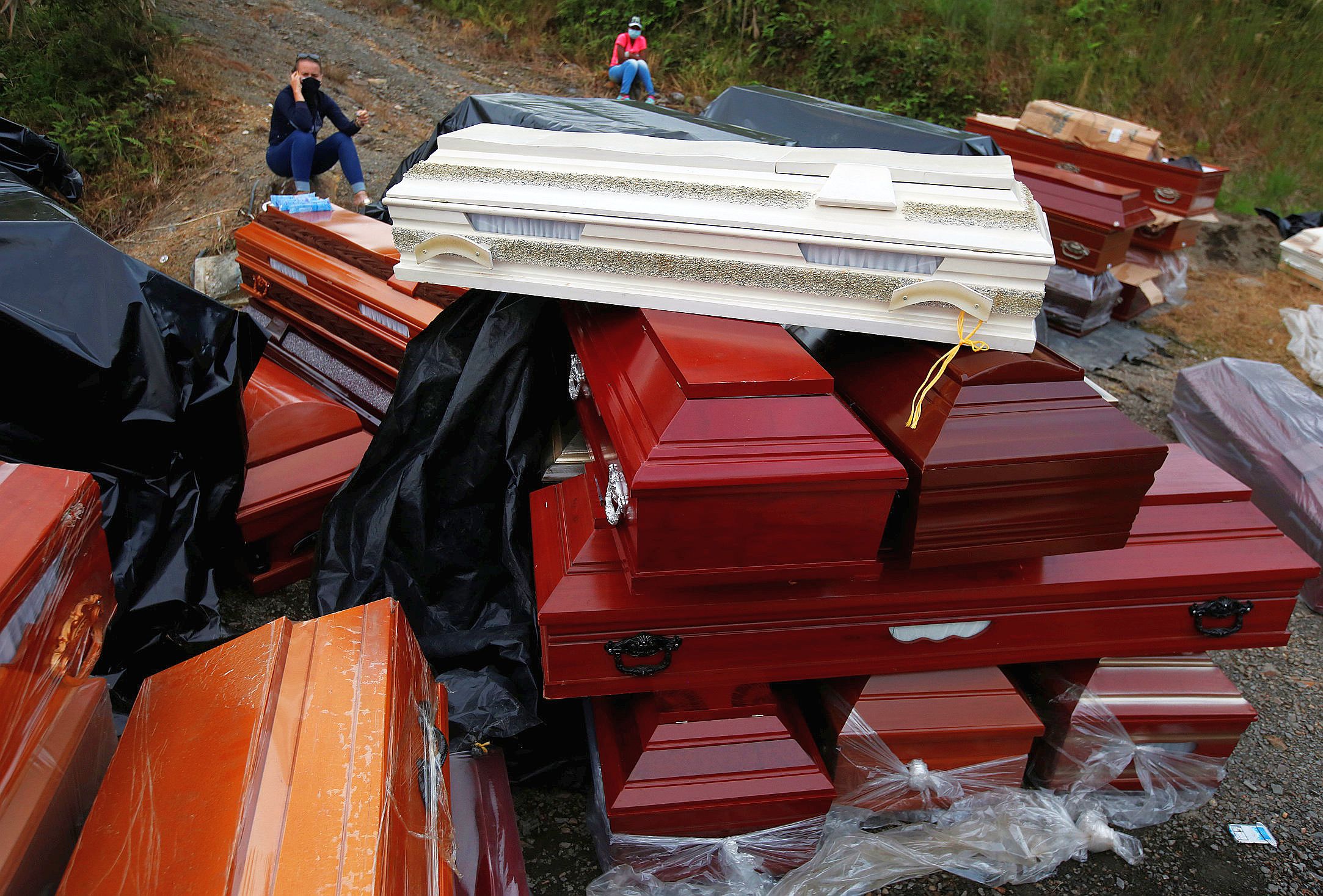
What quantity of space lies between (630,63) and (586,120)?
225 inches

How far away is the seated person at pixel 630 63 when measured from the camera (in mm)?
8125

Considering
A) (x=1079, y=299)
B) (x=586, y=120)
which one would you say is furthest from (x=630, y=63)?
(x=586, y=120)

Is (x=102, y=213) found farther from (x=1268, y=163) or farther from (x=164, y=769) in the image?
(x=1268, y=163)

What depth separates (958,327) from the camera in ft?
4.95

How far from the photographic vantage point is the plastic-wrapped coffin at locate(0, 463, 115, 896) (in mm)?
1000

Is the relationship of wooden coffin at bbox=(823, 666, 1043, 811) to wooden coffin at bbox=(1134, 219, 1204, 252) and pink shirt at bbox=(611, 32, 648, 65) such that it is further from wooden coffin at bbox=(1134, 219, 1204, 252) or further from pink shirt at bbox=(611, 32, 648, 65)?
pink shirt at bbox=(611, 32, 648, 65)

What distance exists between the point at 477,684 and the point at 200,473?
3.44ft

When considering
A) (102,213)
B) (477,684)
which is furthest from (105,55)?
(477,684)

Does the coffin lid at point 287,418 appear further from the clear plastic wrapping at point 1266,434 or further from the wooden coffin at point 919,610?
the clear plastic wrapping at point 1266,434

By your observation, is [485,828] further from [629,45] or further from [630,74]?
[629,45]

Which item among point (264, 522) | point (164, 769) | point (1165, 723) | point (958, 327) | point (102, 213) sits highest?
point (958, 327)

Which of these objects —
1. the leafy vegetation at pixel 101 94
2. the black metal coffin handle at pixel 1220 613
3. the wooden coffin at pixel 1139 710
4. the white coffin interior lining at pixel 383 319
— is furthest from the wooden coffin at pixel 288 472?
the leafy vegetation at pixel 101 94

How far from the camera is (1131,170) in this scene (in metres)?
5.18

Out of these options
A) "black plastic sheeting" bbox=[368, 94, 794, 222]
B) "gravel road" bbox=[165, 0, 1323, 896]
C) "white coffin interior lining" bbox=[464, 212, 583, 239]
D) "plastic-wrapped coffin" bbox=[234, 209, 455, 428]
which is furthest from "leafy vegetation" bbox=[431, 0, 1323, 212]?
"white coffin interior lining" bbox=[464, 212, 583, 239]
